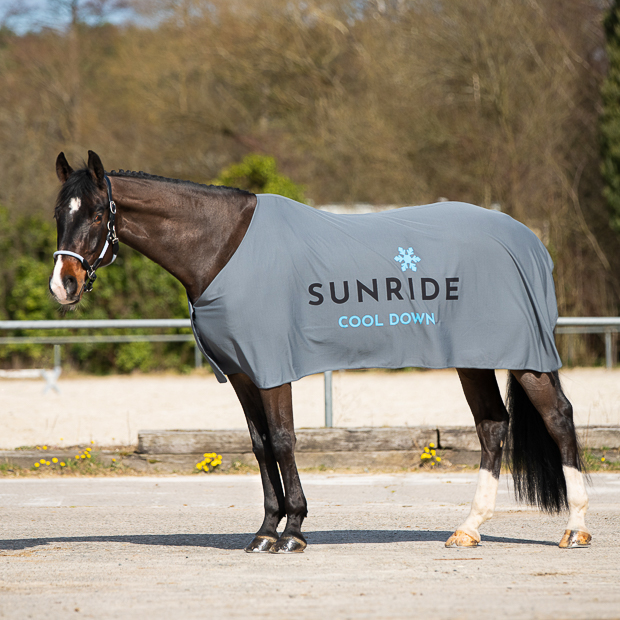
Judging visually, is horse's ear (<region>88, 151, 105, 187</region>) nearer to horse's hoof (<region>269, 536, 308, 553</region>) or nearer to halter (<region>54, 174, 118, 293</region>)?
halter (<region>54, 174, 118, 293</region>)

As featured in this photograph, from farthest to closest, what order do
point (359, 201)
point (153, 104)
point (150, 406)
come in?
point (153, 104) → point (359, 201) → point (150, 406)

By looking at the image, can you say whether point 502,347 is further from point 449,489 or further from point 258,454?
point 449,489

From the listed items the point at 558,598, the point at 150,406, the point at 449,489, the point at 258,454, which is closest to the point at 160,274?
the point at 150,406

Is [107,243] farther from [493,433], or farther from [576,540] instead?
[576,540]

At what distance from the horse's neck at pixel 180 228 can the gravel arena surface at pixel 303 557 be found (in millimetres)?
1552

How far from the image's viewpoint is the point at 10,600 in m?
3.79

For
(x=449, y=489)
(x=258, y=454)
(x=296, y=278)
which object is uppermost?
(x=296, y=278)

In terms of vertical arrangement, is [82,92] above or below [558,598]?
above

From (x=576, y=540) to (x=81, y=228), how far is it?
3.23m

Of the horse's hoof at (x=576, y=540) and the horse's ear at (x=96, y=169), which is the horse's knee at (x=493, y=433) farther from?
the horse's ear at (x=96, y=169)

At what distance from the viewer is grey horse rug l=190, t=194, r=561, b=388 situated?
4547 millimetres

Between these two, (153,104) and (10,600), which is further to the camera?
(153,104)

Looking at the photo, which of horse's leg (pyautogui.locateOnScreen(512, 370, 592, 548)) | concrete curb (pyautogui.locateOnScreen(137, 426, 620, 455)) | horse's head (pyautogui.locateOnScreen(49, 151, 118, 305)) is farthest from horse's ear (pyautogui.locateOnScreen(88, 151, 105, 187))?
concrete curb (pyautogui.locateOnScreen(137, 426, 620, 455))

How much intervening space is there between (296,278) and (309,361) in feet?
1.52
